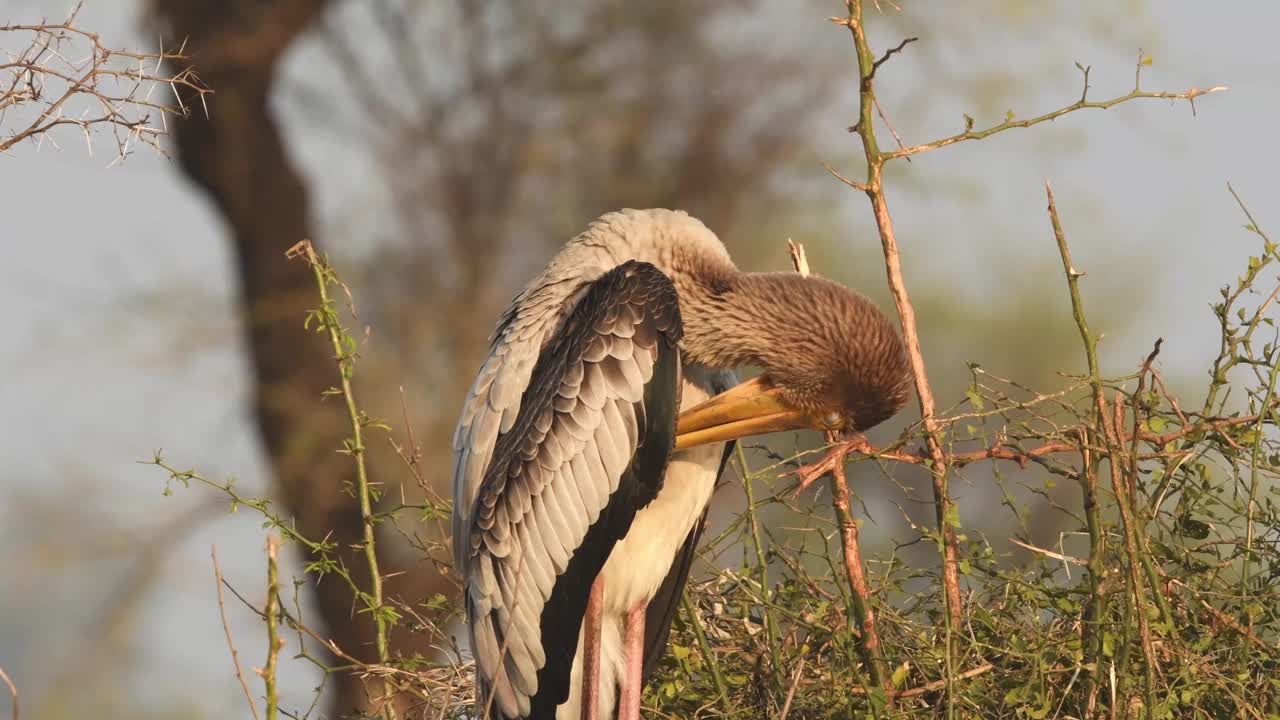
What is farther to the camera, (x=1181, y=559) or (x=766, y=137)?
(x=766, y=137)

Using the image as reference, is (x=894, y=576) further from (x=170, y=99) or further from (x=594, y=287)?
(x=170, y=99)

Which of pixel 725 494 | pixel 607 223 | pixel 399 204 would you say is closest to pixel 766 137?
pixel 399 204

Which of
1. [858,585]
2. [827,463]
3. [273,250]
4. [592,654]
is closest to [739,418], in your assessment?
[827,463]

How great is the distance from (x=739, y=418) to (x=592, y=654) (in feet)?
1.98

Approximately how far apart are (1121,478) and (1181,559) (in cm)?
51

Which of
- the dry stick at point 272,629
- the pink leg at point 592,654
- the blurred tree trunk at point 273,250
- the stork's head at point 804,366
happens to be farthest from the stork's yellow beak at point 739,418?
the blurred tree trunk at point 273,250

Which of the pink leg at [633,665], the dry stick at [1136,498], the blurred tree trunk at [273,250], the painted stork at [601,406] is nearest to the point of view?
the dry stick at [1136,498]

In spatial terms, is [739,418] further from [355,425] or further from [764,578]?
[355,425]

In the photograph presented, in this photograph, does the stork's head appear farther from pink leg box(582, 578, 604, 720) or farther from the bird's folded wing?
pink leg box(582, 578, 604, 720)

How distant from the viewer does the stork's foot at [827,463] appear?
8.50 feet

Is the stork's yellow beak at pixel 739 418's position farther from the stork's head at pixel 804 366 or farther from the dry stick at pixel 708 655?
the dry stick at pixel 708 655

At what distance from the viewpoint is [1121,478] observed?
2.29 m

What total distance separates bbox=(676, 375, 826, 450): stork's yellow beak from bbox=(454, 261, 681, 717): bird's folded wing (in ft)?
0.25

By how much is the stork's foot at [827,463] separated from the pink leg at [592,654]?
711 mm
